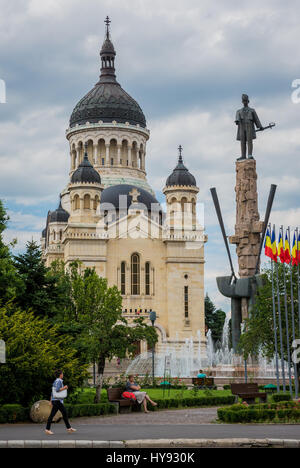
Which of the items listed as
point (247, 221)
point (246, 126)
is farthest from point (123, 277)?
point (246, 126)

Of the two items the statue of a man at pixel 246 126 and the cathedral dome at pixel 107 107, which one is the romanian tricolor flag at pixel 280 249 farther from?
the cathedral dome at pixel 107 107

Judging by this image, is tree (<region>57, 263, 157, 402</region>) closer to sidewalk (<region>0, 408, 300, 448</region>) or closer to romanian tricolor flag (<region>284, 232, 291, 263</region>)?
sidewalk (<region>0, 408, 300, 448</region>)

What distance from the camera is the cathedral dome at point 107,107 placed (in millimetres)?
77750

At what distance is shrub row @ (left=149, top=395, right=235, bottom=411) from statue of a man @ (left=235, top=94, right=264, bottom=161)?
1612cm

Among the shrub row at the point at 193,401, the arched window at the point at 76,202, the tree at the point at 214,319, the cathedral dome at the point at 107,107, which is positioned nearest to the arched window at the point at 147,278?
the arched window at the point at 76,202

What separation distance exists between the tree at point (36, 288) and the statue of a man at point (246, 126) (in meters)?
15.5

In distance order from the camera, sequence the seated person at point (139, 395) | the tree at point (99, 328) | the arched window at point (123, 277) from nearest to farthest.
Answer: the seated person at point (139, 395)
the tree at point (99, 328)
the arched window at point (123, 277)

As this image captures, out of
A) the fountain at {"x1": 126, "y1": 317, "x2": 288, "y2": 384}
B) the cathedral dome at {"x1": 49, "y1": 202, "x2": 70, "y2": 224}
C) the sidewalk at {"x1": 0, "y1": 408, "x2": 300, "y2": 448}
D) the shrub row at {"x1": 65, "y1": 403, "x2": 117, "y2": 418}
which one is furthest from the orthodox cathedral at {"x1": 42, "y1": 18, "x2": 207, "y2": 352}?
the sidewalk at {"x1": 0, "y1": 408, "x2": 300, "y2": 448}

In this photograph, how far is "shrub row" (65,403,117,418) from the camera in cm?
2086

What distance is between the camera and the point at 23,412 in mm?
19906
